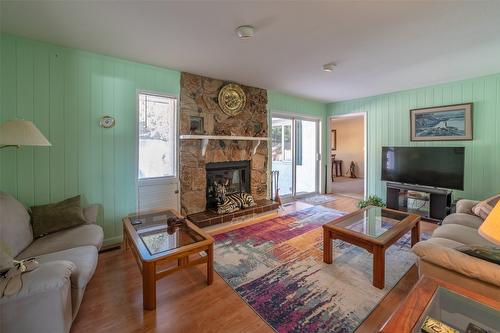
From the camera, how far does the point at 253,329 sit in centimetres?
158

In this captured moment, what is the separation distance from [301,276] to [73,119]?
10.2 feet

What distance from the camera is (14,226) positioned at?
1.90 metres

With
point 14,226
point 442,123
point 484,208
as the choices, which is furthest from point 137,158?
point 442,123

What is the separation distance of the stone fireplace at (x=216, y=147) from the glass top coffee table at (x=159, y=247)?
3.10 ft

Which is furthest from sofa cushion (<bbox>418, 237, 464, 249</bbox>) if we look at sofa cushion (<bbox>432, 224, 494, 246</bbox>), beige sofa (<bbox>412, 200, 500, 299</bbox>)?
sofa cushion (<bbox>432, 224, 494, 246</bbox>)

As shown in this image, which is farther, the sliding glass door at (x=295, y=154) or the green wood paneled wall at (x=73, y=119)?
the sliding glass door at (x=295, y=154)

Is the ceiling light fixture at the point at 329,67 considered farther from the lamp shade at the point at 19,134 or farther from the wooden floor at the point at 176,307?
the lamp shade at the point at 19,134

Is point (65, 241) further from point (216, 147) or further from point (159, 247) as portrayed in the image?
point (216, 147)

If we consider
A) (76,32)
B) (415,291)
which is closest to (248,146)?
(76,32)

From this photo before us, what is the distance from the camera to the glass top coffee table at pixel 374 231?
2.02m

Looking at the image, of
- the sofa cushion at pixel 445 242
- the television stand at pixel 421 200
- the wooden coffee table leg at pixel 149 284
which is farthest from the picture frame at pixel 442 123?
the wooden coffee table leg at pixel 149 284

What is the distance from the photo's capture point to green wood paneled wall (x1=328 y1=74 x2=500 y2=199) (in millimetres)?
3508

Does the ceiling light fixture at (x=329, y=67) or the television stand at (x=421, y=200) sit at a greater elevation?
the ceiling light fixture at (x=329, y=67)

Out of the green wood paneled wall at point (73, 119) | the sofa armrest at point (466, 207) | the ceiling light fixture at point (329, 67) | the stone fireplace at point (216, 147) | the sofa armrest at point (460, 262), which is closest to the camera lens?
the sofa armrest at point (460, 262)
